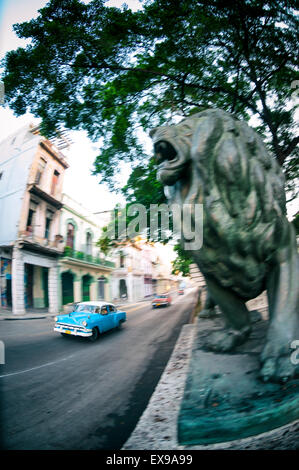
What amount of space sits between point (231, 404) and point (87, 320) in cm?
145

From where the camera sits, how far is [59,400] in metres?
1.28

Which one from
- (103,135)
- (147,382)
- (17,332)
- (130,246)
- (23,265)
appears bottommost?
(147,382)

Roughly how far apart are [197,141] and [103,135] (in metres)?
2.62

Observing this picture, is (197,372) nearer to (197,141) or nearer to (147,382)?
(147,382)

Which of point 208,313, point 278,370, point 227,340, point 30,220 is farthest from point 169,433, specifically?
point 208,313

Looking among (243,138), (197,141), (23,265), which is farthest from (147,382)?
(243,138)

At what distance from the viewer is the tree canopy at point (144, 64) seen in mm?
2467

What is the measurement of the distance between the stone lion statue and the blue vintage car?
4.06ft

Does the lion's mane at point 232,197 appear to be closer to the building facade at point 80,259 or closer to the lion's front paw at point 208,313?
the building facade at point 80,259

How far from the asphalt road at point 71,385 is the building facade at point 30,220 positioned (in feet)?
0.86

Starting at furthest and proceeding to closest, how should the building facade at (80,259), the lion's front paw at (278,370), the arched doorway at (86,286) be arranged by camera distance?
the arched doorway at (86,286), the building facade at (80,259), the lion's front paw at (278,370)

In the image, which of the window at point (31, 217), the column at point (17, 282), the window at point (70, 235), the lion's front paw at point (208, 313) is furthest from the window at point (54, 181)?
the lion's front paw at point (208, 313)

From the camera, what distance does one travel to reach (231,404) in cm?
106
